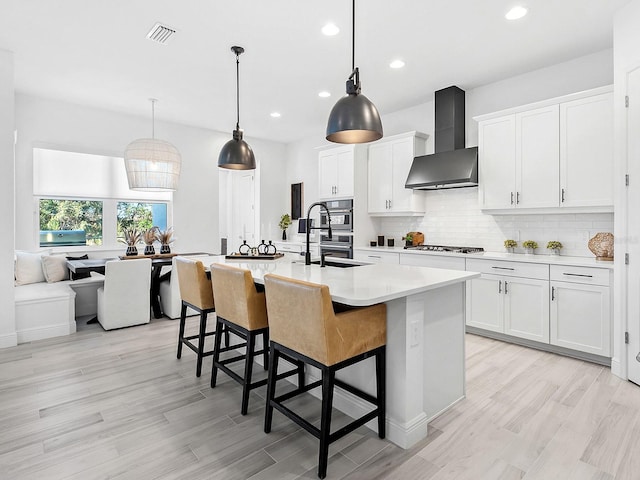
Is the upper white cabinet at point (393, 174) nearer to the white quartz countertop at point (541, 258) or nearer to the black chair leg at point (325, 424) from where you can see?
the white quartz countertop at point (541, 258)

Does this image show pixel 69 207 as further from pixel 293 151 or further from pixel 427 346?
pixel 427 346

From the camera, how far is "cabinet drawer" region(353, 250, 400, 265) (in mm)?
4750

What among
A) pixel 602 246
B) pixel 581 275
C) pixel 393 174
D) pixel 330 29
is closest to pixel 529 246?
pixel 602 246

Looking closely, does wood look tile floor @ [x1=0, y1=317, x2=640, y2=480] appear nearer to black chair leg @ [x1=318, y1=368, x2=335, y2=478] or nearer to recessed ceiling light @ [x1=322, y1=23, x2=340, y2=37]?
black chair leg @ [x1=318, y1=368, x2=335, y2=478]

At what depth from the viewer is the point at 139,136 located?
567 centimetres

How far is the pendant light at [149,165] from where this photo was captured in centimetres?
443

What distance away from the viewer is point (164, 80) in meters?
4.29

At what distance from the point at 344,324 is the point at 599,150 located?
10.2 ft

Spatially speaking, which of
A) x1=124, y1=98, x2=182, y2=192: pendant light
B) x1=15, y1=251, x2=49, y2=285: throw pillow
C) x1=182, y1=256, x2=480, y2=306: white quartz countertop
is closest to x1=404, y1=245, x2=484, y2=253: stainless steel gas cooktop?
x1=182, y1=256, x2=480, y2=306: white quartz countertop

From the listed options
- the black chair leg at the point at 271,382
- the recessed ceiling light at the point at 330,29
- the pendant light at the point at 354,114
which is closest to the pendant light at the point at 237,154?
the recessed ceiling light at the point at 330,29

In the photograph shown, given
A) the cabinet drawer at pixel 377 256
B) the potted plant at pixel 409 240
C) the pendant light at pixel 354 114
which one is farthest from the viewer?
the potted plant at pixel 409 240

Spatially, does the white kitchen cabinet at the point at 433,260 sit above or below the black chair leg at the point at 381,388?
above

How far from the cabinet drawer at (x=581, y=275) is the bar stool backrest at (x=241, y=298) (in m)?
2.71

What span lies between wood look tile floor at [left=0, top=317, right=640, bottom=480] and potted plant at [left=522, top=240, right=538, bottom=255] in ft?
4.24
